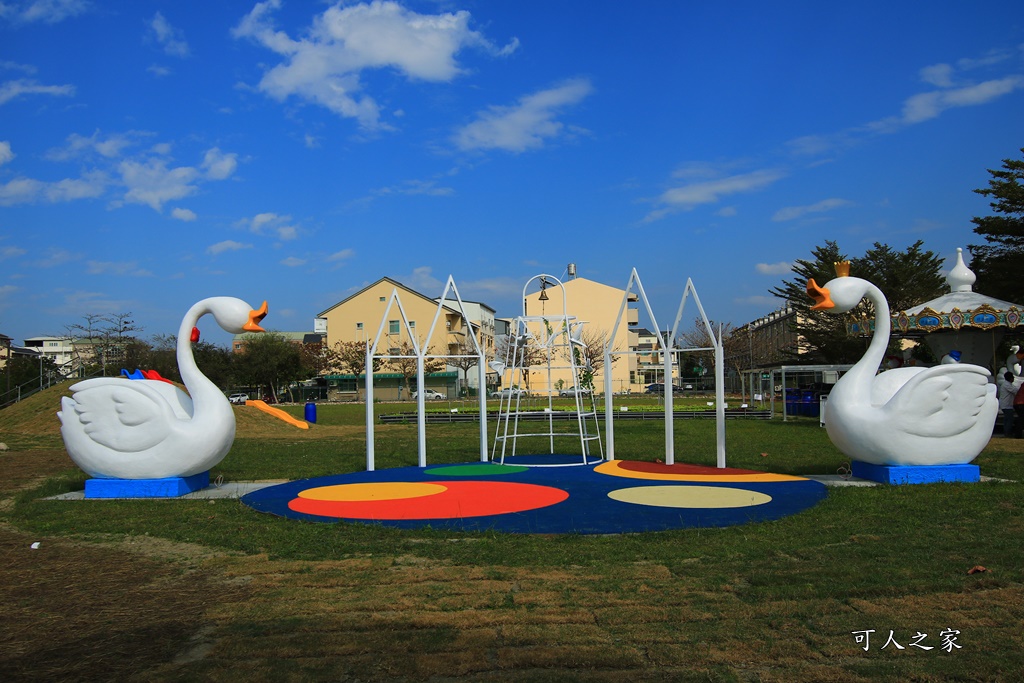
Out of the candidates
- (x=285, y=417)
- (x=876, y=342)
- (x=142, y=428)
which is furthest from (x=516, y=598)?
(x=285, y=417)

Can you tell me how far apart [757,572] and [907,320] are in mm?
15872

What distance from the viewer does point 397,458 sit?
15.8m

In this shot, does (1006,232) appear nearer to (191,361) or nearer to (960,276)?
(960,276)

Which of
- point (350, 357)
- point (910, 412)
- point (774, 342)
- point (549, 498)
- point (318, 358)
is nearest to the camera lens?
point (549, 498)

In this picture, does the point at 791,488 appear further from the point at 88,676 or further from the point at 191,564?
the point at 88,676

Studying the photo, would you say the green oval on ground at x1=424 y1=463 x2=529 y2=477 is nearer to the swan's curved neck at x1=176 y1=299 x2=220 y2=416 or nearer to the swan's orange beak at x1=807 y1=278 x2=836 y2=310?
the swan's curved neck at x1=176 y1=299 x2=220 y2=416

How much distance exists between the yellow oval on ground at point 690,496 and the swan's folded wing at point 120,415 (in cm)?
620

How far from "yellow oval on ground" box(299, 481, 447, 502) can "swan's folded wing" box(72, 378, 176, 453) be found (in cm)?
217

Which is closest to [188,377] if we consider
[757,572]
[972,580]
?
[757,572]

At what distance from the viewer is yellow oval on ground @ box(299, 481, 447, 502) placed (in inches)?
397

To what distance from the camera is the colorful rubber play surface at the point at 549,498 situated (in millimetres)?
8156

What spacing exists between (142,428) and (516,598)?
273 inches

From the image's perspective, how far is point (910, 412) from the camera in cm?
1016

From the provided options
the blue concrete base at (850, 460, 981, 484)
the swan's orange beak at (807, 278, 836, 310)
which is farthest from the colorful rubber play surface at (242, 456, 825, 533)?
the swan's orange beak at (807, 278, 836, 310)
